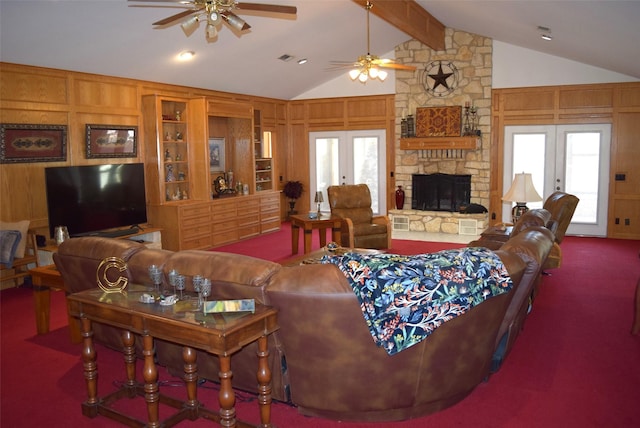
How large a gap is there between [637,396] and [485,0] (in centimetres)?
480

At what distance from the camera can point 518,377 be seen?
11.8ft

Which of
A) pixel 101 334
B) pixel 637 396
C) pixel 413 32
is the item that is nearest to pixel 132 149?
pixel 101 334

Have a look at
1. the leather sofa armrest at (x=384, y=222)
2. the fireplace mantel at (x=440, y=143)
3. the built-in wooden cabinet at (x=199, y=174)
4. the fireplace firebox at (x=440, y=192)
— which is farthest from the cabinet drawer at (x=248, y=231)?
the fireplace mantel at (x=440, y=143)

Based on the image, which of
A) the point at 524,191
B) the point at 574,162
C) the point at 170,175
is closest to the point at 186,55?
the point at 170,175

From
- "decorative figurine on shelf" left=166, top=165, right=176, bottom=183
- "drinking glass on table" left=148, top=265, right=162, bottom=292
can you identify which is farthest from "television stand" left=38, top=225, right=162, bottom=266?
"drinking glass on table" left=148, top=265, right=162, bottom=292

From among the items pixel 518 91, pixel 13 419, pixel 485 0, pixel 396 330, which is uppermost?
pixel 485 0

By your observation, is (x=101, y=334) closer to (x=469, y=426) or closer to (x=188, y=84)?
(x=469, y=426)

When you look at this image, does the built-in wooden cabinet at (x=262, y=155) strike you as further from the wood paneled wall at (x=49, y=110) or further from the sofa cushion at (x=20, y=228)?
the sofa cushion at (x=20, y=228)

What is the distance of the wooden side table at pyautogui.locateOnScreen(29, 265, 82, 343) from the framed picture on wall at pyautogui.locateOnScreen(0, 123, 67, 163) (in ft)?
6.89

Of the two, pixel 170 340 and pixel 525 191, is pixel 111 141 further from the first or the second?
pixel 525 191

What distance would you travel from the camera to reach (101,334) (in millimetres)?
4055

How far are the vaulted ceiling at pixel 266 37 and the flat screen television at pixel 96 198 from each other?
1318mm

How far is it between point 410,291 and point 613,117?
7.81 metres

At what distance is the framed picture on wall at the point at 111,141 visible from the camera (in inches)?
269
